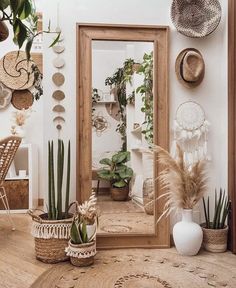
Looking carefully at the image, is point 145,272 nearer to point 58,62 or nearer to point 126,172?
point 126,172

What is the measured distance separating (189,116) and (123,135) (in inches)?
22.9

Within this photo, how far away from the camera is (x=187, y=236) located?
8.16 ft

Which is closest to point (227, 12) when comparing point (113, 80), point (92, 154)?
point (113, 80)

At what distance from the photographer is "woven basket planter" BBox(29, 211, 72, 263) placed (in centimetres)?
232

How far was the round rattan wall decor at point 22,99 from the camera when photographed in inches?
173

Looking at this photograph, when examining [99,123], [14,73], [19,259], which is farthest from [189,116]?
[14,73]

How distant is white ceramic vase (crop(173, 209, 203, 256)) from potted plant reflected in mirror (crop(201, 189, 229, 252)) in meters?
0.12

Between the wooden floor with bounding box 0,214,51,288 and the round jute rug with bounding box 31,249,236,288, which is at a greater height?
the wooden floor with bounding box 0,214,51,288

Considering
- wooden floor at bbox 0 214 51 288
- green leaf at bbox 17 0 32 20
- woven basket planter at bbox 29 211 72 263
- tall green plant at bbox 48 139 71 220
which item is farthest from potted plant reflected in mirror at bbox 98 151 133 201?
green leaf at bbox 17 0 32 20

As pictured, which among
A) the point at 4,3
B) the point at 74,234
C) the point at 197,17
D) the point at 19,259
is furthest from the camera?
the point at 197,17

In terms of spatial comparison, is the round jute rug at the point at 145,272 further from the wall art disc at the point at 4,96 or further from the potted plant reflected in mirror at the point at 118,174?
the wall art disc at the point at 4,96

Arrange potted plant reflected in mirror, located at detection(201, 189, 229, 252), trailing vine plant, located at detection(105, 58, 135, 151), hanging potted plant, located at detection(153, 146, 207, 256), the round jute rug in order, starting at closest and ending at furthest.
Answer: the round jute rug
hanging potted plant, located at detection(153, 146, 207, 256)
potted plant reflected in mirror, located at detection(201, 189, 229, 252)
trailing vine plant, located at detection(105, 58, 135, 151)

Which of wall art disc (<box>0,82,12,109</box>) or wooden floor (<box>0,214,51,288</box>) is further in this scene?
wall art disc (<box>0,82,12,109</box>)

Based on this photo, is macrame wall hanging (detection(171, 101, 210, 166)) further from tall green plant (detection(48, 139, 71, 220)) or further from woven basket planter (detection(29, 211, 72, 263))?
woven basket planter (detection(29, 211, 72, 263))
